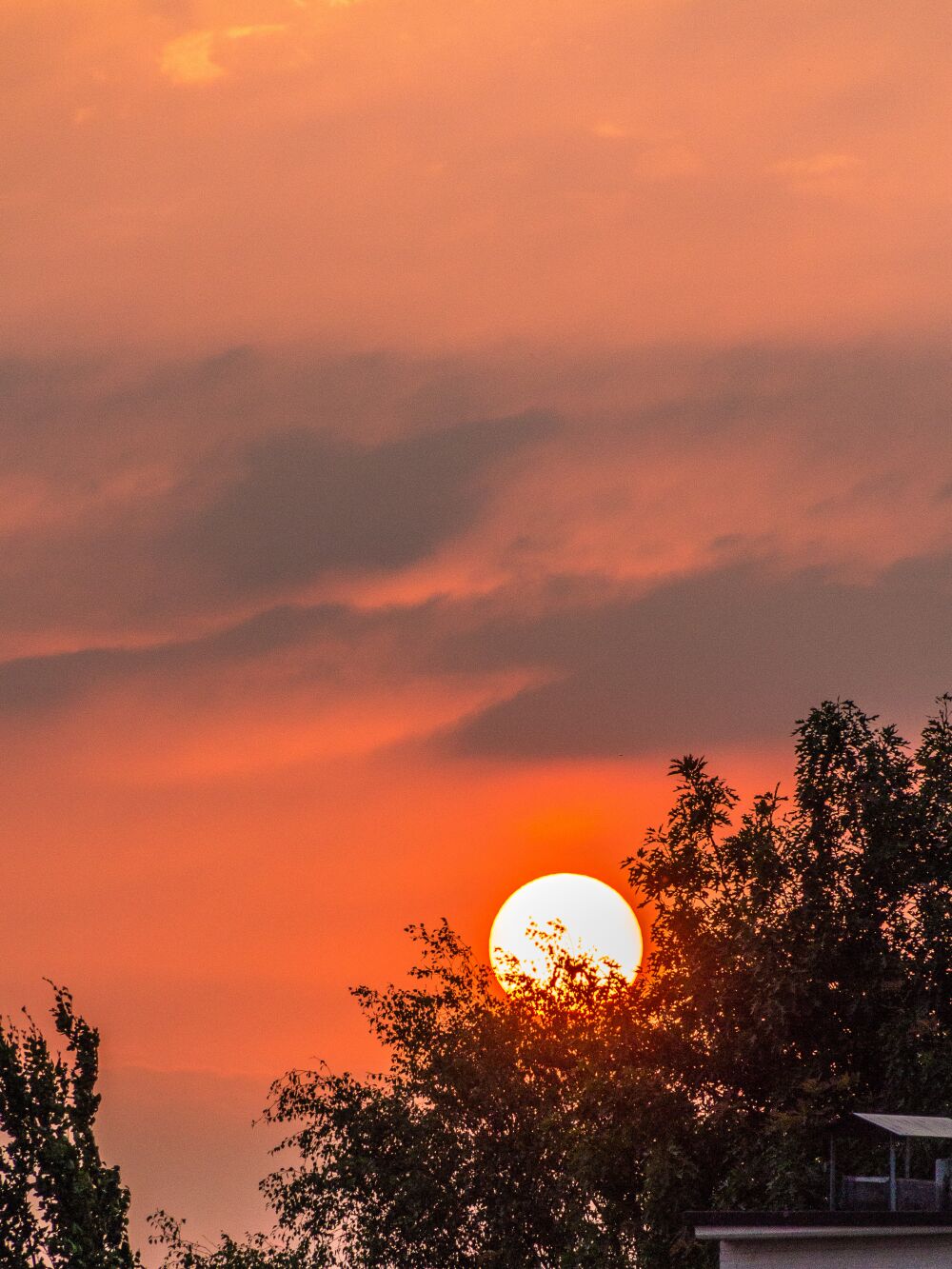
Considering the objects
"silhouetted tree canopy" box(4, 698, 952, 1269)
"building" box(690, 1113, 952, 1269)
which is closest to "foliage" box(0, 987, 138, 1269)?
"silhouetted tree canopy" box(4, 698, 952, 1269)

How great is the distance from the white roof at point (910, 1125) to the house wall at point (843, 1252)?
164cm

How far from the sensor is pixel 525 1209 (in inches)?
1615

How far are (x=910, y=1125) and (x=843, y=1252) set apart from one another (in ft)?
7.81

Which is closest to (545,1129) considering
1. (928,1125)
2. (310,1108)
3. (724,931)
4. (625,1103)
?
(625,1103)

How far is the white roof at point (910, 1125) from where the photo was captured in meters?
23.5

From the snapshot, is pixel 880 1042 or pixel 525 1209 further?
pixel 525 1209

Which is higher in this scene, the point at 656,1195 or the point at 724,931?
the point at 724,931

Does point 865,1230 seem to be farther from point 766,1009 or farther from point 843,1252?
point 766,1009

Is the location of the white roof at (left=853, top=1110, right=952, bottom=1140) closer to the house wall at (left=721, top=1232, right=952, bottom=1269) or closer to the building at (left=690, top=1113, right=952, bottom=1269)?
the building at (left=690, top=1113, right=952, bottom=1269)

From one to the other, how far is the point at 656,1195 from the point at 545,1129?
5302 millimetres

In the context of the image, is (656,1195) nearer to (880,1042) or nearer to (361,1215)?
(880,1042)

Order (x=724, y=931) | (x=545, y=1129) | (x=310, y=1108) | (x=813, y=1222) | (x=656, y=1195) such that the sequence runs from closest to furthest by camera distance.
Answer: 1. (x=813, y=1222)
2. (x=656, y=1195)
3. (x=724, y=931)
4. (x=545, y=1129)
5. (x=310, y=1108)

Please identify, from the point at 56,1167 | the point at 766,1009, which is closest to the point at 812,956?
the point at 766,1009

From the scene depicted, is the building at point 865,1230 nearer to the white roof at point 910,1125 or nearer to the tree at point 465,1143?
the white roof at point 910,1125
